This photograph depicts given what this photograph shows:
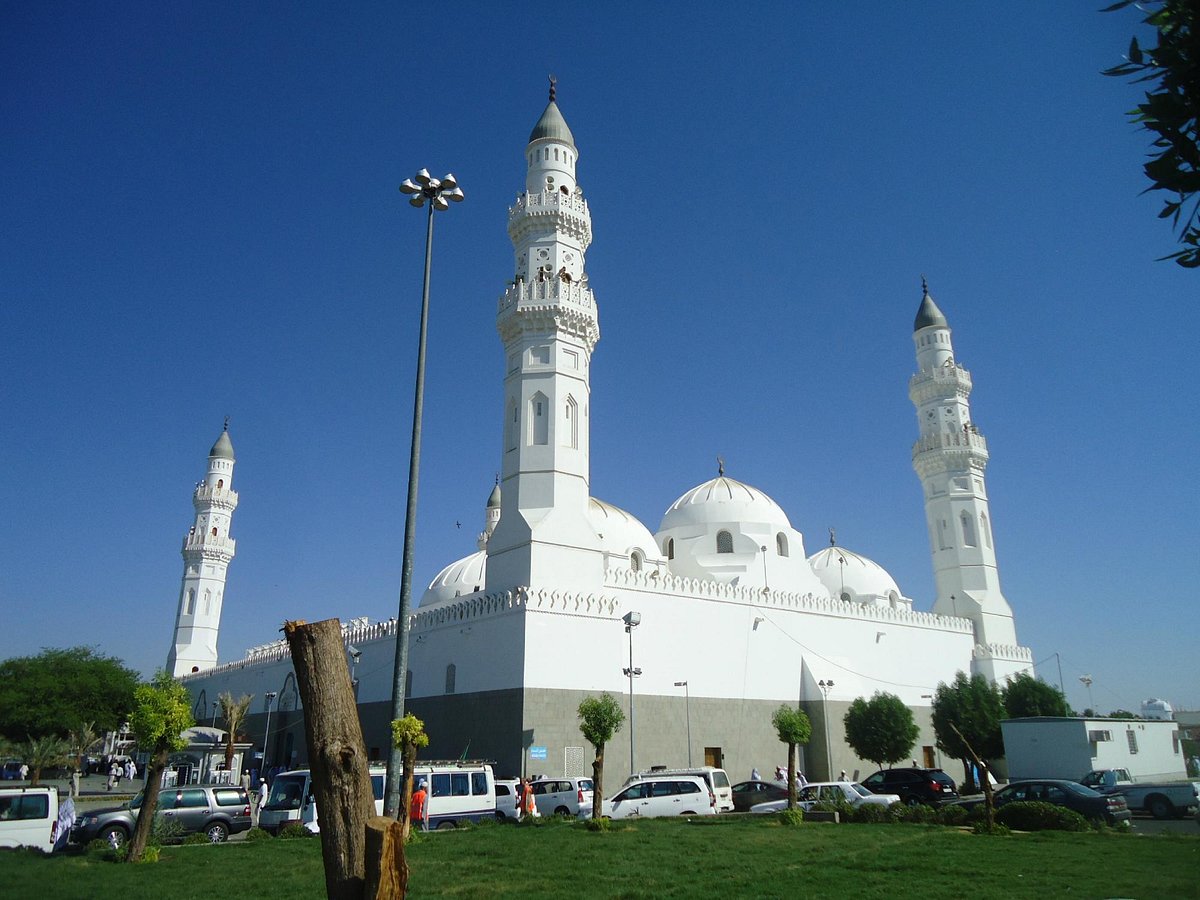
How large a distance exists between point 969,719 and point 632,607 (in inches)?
603

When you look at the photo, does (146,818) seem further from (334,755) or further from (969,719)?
(969,719)

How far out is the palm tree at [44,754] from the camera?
30438 mm

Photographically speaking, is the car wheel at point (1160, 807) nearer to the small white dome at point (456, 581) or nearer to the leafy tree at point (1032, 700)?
the leafy tree at point (1032, 700)

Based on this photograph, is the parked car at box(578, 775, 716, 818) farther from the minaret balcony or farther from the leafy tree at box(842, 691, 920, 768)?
the minaret balcony

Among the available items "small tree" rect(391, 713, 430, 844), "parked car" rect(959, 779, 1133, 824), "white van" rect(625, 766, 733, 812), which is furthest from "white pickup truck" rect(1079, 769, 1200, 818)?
"small tree" rect(391, 713, 430, 844)

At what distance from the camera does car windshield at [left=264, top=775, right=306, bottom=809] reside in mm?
16016

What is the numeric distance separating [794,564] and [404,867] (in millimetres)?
32121

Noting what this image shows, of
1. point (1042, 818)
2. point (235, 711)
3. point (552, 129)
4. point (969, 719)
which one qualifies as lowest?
point (1042, 818)

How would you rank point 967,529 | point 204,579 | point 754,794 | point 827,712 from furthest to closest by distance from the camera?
point 204,579, point 967,529, point 827,712, point 754,794

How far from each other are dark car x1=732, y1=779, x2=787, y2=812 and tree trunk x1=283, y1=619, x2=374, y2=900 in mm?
19172

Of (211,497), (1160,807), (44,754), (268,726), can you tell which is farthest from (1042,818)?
(211,497)

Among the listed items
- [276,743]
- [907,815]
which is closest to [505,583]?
[907,815]

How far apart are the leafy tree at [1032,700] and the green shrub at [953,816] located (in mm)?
18848

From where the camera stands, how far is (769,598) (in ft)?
100
